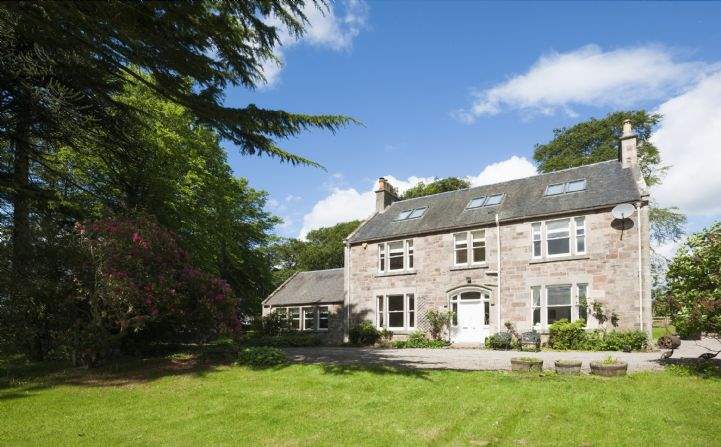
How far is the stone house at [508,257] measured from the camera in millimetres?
20984

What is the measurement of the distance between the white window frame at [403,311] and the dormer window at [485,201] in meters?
5.76

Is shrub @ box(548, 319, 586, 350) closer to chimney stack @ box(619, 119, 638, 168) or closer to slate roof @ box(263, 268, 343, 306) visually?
chimney stack @ box(619, 119, 638, 168)

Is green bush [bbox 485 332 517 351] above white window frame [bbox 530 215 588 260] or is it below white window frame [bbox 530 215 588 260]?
below

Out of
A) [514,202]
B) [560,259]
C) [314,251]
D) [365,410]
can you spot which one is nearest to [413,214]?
[514,202]

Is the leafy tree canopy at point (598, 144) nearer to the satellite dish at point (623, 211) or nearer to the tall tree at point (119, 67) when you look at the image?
the satellite dish at point (623, 211)

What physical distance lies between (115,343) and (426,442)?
1157 cm

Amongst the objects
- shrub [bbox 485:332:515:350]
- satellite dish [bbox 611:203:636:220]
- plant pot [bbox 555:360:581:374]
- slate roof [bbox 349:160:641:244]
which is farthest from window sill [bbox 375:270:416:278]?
plant pot [bbox 555:360:581:374]

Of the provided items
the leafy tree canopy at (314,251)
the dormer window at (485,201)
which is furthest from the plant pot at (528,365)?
the leafy tree canopy at (314,251)

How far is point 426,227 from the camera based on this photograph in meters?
26.9

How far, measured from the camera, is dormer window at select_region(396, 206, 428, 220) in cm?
2891

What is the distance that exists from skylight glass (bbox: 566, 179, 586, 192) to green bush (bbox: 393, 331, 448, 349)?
9500 millimetres

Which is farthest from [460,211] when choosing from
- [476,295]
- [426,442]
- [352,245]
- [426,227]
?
[426,442]

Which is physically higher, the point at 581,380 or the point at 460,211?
the point at 460,211

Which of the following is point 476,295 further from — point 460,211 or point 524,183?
point 524,183
